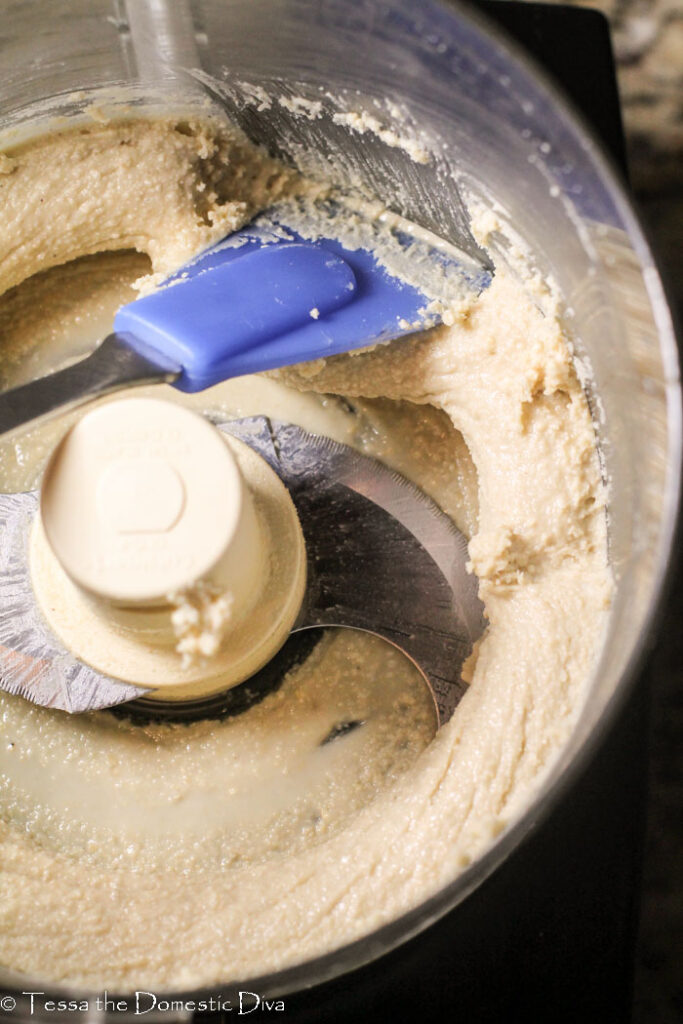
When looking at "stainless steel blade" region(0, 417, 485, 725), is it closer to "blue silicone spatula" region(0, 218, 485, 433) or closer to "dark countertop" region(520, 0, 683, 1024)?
"blue silicone spatula" region(0, 218, 485, 433)

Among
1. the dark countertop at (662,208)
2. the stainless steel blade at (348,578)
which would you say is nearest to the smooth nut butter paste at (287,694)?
the stainless steel blade at (348,578)

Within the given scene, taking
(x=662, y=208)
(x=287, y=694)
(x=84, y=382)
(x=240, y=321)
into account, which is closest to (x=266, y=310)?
(x=240, y=321)

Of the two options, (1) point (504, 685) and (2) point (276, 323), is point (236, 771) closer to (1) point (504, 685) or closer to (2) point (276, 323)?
(1) point (504, 685)

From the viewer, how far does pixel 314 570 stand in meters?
0.86

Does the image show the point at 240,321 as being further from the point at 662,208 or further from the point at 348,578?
the point at 662,208

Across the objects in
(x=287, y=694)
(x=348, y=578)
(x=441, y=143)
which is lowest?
(x=287, y=694)

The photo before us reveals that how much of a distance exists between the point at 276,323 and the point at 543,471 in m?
0.25

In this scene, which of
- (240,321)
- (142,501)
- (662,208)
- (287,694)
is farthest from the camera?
(662,208)

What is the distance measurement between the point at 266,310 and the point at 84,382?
17cm

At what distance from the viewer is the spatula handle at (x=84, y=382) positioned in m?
0.68

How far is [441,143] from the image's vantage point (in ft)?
2.64

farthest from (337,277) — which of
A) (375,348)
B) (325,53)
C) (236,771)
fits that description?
(236,771)

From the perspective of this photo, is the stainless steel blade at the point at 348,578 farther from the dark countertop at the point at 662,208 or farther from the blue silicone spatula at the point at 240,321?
the dark countertop at the point at 662,208

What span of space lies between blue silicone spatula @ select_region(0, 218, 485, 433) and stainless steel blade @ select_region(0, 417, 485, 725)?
5.6 inches
